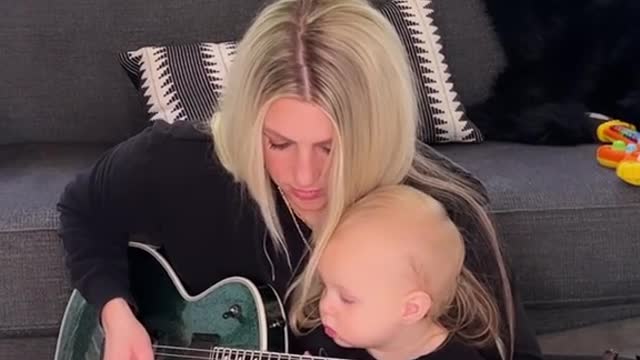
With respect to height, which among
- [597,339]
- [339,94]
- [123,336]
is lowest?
[597,339]

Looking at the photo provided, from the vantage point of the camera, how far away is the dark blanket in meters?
2.12

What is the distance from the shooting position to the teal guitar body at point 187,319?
4.62 ft

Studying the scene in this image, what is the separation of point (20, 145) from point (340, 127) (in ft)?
3.51

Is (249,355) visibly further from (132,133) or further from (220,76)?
(132,133)

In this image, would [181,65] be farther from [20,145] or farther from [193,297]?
[193,297]

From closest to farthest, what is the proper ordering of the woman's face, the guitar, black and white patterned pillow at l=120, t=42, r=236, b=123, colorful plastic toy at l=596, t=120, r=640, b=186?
the woman's face, the guitar, colorful plastic toy at l=596, t=120, r=640, b=186, black and white patterned pillow at l=120, t=42, r=236, b=123

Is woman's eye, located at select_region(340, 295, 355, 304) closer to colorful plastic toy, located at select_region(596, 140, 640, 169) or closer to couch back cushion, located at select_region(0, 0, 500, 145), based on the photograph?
colorful plastic toy, located at select_region(596, 140, 640, 169)

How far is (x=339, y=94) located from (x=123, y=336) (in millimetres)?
459

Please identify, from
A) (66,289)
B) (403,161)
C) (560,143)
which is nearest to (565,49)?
(560,143)

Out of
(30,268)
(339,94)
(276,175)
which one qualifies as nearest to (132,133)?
(30,268)

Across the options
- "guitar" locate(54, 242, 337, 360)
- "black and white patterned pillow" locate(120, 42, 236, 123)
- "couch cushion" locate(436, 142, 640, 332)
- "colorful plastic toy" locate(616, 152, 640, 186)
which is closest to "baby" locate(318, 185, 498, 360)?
"guitar" locate(54, 242, 337, 360)

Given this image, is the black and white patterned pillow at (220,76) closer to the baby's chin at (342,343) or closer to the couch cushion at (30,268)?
the couch cushion at (30,268)

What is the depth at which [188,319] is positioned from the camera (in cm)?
148

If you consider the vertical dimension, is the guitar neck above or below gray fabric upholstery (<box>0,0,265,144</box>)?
below
